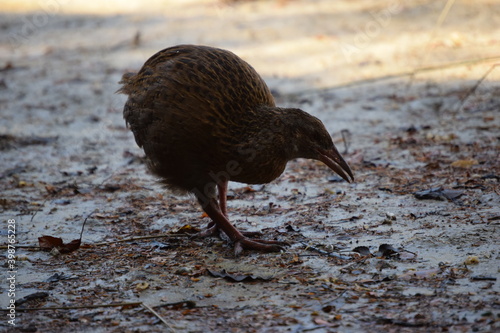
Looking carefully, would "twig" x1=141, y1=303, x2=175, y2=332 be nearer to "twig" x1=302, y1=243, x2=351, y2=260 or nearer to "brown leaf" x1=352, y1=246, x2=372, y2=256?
"twig" x1=302, y1=243, x2=351, y2=260

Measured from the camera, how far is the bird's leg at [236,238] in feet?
14.5

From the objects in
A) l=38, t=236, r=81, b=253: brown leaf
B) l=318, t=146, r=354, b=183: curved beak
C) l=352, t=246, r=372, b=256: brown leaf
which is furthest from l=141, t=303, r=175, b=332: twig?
l=318, t=146, r=354, b=183: curved beak

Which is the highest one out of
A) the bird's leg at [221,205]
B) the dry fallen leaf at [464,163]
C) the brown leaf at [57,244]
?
the dry fallen leaf at [464,163]

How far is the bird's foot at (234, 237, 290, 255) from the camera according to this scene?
4.39 metres

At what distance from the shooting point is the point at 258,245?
14.5 feet

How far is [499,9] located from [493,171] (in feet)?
21.5

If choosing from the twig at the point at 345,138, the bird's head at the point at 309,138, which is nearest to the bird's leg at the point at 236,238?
the bird's head at the point at 309,138

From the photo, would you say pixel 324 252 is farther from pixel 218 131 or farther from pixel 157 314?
pixel 157 314

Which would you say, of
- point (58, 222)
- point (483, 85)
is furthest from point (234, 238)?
point (483, 85)

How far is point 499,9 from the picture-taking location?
1091 cm

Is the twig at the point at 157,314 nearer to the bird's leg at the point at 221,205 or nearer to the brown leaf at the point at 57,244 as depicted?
the brown leaf at the point at 57,244

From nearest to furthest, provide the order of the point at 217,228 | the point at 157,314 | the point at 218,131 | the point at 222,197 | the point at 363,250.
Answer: the point at 157,314 < the point at 363,250 < the point at 218,131 < the point at 217,228 < the point at 222,197

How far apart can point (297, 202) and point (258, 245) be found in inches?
40.8

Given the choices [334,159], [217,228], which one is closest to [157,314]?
[217,228]
